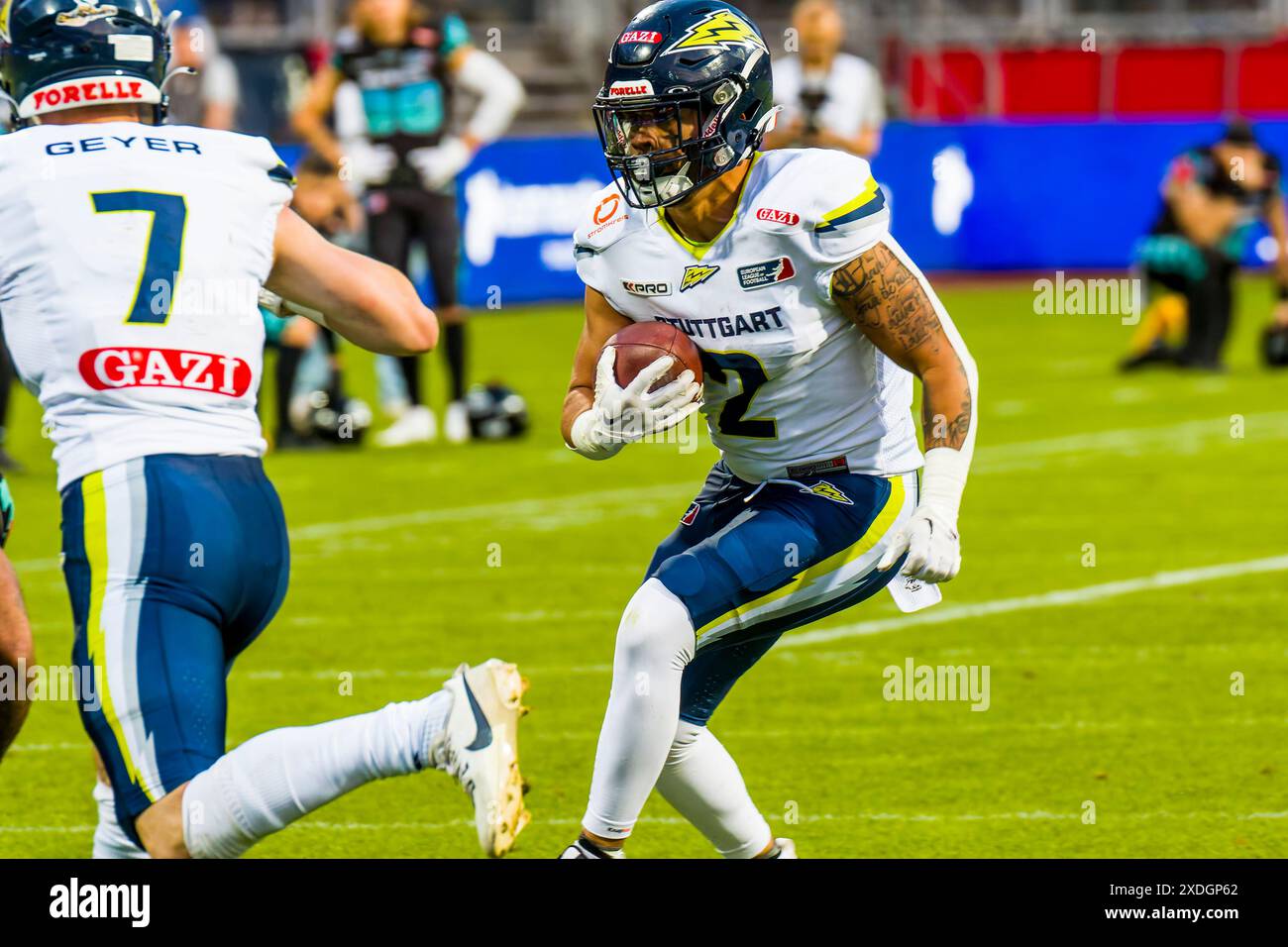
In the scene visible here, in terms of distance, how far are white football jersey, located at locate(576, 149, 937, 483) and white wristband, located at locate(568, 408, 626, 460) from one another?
275mm

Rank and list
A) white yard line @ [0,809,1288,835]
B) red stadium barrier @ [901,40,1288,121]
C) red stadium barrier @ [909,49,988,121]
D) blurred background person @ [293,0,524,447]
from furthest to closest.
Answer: red stadium barrier @ [901,40,1288,121] < red stadium barrier @ [909,49,988,121] < blurred background person @ [293,0,524,447] < white yard line @ [0,809,1288,835]

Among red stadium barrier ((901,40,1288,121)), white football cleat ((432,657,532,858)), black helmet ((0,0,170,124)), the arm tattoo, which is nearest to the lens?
white football cleat ((432,657,532,858))

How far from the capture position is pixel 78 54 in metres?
3.93

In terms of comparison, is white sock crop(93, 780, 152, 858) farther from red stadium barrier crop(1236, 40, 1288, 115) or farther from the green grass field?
red stadium barrier crop(1236, 40, 1288, 115)

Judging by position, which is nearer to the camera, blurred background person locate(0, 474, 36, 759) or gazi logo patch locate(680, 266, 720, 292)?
blurred background person locate(0, 474, 36, 759)

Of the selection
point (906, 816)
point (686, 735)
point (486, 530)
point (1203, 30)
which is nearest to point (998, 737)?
point (906, 816)

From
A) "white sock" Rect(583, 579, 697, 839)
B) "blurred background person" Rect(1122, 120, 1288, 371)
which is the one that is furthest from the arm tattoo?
"blurred background person" Rect(1122, 120, 1288, 371)

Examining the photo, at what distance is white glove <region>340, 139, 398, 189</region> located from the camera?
11.5 m

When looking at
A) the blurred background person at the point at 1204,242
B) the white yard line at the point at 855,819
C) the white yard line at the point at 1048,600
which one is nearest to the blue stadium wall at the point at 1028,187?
the blurred background person at the point at 1204,242

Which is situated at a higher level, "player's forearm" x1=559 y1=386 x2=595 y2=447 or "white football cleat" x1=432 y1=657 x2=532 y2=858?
"player's forearm" x1=559 y1=386 x2=595 y2=447

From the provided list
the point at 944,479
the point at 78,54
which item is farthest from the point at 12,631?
the point at 944,479

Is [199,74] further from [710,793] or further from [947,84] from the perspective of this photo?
[710,793]

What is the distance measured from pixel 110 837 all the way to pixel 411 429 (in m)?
7.75

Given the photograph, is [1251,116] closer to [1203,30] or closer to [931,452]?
[1203,30]
